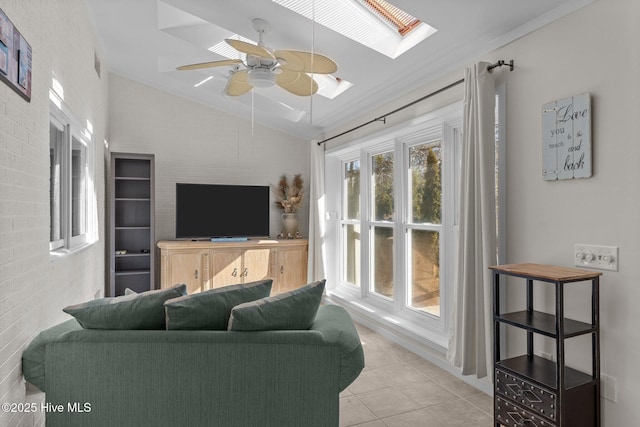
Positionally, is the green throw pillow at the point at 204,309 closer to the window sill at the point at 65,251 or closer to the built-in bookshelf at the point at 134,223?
the window sill at the point at 65,251

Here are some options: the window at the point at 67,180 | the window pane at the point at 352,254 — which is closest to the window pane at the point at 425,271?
the window pane at the point at 352,254

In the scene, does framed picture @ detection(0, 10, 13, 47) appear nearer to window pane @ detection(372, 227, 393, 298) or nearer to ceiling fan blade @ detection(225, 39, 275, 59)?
ceiling fan blade @ detection(225, 39, 275, 59)

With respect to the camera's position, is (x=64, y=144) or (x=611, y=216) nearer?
(x=611, y=216)

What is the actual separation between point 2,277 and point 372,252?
3722 millimetres

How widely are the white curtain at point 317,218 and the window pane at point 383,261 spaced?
0.96 meters

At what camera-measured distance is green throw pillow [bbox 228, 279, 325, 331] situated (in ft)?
6.35

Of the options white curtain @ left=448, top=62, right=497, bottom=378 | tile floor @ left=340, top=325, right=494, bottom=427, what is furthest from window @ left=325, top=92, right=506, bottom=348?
tile floor @ left=340, top=325, right=494, bottom=427

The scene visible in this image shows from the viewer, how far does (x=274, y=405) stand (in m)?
1.94

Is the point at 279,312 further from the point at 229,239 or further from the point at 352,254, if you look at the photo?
the point at 229,239

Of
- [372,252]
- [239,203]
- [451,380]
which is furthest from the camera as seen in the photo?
[239,203]

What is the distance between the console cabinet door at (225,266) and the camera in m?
5.51

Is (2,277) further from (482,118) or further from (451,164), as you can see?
(451,164)

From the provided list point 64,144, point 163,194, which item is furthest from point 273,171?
point 64,144

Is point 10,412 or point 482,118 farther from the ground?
point 482,118
